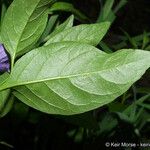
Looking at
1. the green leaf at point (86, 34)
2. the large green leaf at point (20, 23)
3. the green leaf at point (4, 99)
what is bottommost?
the green leaf at point (4, 99)

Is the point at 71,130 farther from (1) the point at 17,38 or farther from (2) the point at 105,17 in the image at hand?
(1) the point at 17,38

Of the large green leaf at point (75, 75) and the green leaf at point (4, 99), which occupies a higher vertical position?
the large green leaf at point (75, 75)

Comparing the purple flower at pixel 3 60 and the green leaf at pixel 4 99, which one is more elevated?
the purple flower at pixel 3 60
